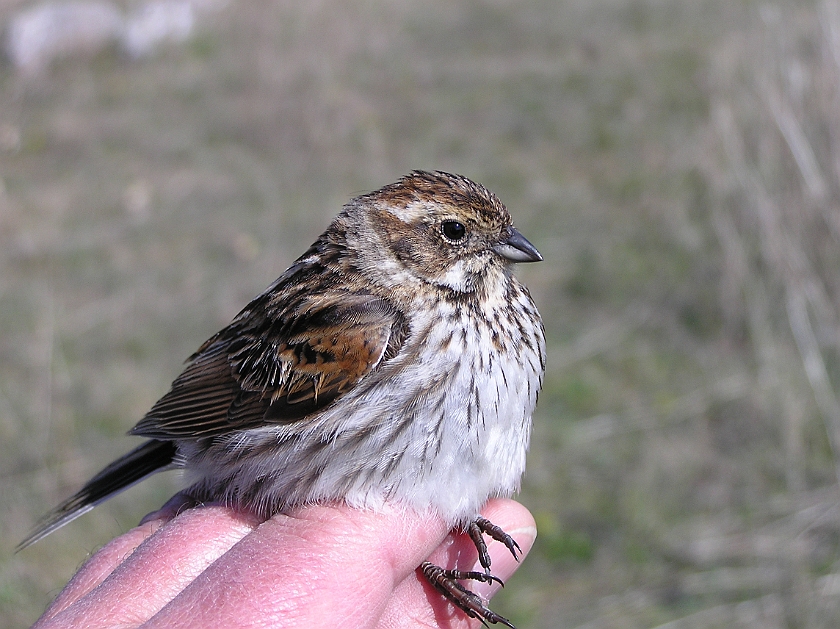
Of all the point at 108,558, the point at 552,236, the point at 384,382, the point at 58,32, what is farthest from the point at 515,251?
the point at 58,32

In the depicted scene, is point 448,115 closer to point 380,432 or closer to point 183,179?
point 183,179

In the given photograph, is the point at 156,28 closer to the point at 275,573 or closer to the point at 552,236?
the point at 552,236

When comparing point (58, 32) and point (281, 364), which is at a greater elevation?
point (58, 32)

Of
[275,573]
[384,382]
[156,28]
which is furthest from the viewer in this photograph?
[156,28]

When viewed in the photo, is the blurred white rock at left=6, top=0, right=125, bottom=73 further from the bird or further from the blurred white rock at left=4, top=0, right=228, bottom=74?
the bird

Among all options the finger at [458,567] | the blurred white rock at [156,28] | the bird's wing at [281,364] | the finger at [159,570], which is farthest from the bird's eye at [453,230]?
the blurred white rock at [156,28]

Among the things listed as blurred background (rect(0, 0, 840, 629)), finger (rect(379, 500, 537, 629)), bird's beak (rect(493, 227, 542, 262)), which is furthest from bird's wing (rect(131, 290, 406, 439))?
blurred background (rect(0, 0, 840, 629))

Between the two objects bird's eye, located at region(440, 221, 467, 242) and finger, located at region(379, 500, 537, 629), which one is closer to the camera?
finger, located at region(379, 500, 537, 629)
